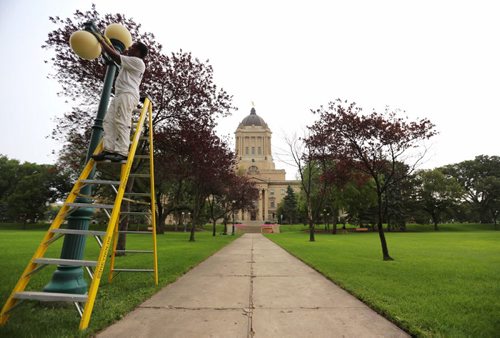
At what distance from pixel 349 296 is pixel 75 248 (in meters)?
4.85

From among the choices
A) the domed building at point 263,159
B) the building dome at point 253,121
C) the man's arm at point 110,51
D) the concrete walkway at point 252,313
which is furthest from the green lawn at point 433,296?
the building dome at point 253,121

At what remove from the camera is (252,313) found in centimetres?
427

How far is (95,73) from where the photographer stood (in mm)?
12289

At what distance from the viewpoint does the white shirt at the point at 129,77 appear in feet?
14.8

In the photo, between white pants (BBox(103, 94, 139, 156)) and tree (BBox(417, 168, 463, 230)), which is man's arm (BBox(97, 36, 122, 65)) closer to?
white pants (BBox(103, 94, 139, 156))

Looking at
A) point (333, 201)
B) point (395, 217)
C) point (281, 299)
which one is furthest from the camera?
point (395, 217)

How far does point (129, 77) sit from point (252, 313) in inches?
161

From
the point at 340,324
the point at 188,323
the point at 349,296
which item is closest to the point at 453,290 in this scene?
the point at 349,296

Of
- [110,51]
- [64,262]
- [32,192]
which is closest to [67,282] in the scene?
[64,262]

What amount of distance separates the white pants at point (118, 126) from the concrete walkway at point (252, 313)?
243 cm

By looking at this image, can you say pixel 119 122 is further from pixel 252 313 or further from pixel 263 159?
pixel 263 159

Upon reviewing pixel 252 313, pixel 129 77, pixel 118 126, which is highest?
pixel 129 77

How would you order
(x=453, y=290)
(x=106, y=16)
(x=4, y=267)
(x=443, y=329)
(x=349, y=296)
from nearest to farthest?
(x=443, y=329) → (x=349, y=296) → (x=453, y=290) → (x=4, y=267) → (x=106, y=16)

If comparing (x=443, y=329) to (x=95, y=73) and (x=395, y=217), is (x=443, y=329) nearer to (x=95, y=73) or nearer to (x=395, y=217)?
(x=95, y=73)
